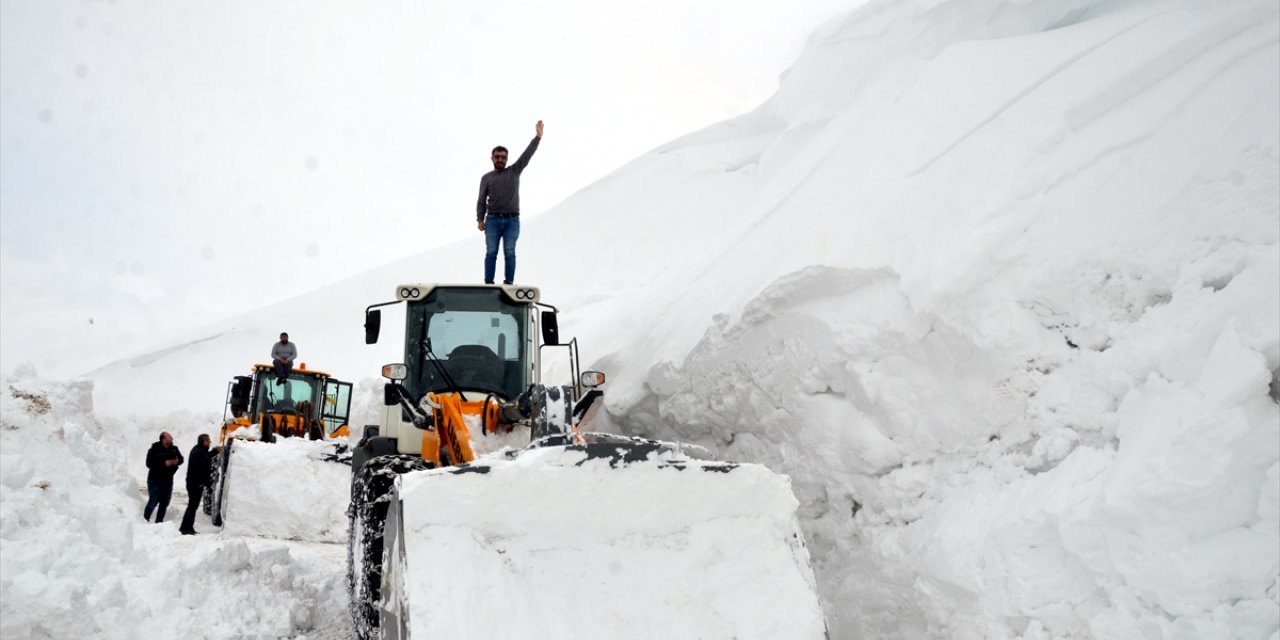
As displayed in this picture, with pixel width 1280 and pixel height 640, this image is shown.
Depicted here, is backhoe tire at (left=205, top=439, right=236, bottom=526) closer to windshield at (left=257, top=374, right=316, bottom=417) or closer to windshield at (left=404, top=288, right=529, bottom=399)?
windshield at (left=257, top=374, right=316, bottom=417)

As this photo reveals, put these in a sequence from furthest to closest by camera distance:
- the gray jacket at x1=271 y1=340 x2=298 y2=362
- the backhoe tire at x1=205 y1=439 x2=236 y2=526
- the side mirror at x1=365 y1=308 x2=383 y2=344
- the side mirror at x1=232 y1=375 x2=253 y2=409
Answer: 1. the side mirror at x1=232 y1=375 x2=253 y2=409
2. the gray jacket at x1=271 y1=340 x2=298 y2=362
3. the backhoe tire at x1=205 y1=439 x2=236 y2=526
4. the side mirror at x1=365 y1=308 x2=383 y2=344

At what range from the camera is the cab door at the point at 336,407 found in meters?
12.9

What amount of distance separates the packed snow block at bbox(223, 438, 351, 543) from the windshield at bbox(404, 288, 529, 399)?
179 inches

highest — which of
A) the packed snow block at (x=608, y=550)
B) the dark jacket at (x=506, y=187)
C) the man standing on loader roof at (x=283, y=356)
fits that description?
the dark jacket at (x=506, y=187)

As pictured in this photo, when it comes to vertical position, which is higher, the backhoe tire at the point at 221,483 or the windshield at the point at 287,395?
the windshield at the point at 287,395

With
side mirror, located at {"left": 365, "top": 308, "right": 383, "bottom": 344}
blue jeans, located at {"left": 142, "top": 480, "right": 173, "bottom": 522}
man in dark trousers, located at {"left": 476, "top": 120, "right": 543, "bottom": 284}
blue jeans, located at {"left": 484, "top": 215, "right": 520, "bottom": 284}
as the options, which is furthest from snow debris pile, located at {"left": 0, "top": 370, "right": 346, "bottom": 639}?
blue jeans, located at {"left": 142, "top": 480, "right": 173, "bottom": 522}

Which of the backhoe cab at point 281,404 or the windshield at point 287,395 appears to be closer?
the backhoe cab at point 281,404

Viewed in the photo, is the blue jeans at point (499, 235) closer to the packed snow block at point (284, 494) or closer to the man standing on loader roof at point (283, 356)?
the packed snow block at point (284, 494)

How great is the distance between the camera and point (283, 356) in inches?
448

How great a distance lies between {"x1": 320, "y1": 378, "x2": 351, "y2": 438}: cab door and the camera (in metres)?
12.9

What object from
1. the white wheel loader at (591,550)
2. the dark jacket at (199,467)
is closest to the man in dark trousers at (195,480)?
the dark jacket at (199,467)

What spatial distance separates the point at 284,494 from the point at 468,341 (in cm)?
489

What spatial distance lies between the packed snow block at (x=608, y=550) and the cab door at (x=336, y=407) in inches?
400

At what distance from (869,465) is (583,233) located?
17.2 metres
